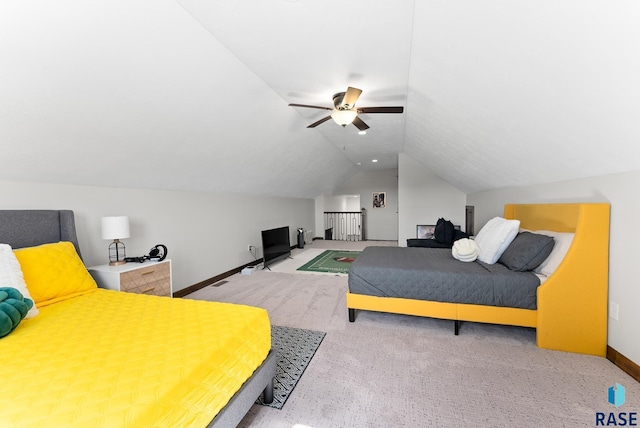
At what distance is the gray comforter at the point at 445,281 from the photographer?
2350 millimetres

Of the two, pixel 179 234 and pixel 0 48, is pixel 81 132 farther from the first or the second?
pixel 179 234

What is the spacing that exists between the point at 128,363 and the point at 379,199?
8.85 metres

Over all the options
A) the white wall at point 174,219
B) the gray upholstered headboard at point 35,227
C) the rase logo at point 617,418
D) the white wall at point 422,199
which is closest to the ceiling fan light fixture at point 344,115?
the white wall at point 174,219

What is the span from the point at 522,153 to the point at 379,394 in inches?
100

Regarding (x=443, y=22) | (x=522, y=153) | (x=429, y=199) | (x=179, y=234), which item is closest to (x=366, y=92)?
(x=443, y=22)

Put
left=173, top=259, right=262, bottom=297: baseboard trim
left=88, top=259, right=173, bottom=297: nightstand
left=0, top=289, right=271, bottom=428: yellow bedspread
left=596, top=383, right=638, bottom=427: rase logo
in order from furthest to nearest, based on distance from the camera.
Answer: left=173, top=259, right=262, bottom=297: baseboard trim → left=88, top=259, right=173, bottom=297: nightstand → left=596, top=383, right=638, bottom=427: rase logo → left=0, top=289, right=271, bottom=428: yellow bedspread

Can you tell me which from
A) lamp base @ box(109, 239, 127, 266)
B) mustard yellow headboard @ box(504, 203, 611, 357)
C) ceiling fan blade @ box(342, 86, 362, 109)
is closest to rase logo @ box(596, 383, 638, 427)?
mustard yellow headboard @ box(504, 203, 611, 357)

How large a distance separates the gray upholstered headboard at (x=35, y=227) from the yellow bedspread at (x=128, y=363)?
0.77 meters

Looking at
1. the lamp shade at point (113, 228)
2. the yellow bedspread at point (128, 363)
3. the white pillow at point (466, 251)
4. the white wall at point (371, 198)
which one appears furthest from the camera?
the white wall at point (371, 198)

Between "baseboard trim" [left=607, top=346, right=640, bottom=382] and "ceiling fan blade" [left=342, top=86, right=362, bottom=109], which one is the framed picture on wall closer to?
"ceiling fan blade" [left=342, top=86, right=362, bottom=109]

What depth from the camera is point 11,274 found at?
171 cm

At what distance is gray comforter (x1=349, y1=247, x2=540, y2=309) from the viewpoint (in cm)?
235

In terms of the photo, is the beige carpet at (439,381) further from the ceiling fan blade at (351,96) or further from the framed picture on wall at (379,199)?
the framed picture on wall at (379,199)

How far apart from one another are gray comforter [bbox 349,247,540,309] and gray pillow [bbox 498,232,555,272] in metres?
0.08
